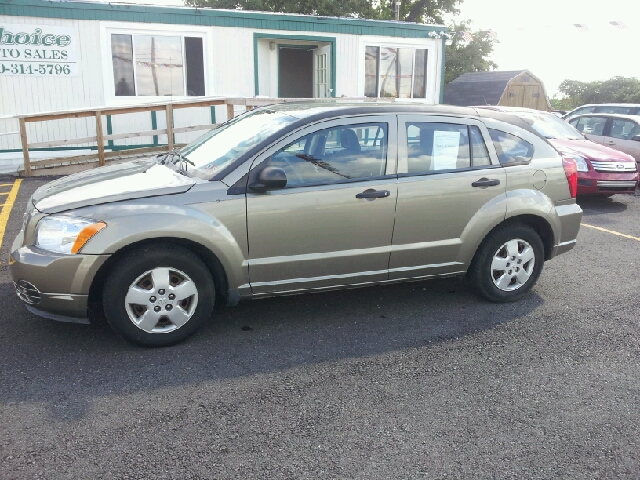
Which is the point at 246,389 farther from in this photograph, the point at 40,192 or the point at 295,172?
the point at 40,192

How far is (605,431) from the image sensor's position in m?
3.05

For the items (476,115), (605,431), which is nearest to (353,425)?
(605,431)

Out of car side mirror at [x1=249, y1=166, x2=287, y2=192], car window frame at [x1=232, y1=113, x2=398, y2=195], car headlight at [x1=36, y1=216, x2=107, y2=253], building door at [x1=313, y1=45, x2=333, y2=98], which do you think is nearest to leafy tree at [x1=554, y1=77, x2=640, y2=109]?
building door at [x1=313, y1=45, x2=333, y2=98]

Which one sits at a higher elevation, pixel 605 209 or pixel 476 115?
pixel 476 115

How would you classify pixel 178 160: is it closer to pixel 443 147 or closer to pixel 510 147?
pixel 443 147

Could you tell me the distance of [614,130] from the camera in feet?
39.8

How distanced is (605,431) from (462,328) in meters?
1.41

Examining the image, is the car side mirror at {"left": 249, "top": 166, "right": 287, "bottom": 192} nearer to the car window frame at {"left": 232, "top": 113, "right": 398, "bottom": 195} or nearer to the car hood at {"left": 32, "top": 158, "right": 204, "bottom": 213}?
the car window frame at {"left": 232, "top": 113, "right": 398, "bottom": 195}

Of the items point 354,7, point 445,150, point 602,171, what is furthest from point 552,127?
point 354,7

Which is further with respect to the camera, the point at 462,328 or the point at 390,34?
the point at 390,34

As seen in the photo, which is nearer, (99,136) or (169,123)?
(99,136)

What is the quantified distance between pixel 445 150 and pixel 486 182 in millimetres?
422

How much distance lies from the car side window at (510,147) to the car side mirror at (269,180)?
191cm

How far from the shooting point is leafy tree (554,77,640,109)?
37219 millimetres
